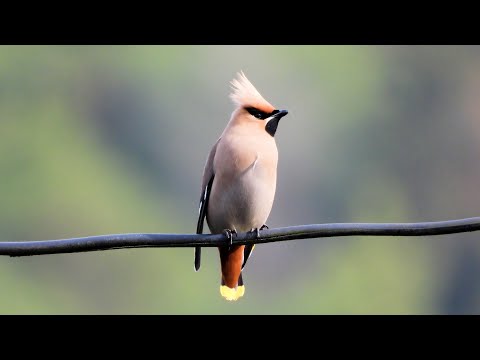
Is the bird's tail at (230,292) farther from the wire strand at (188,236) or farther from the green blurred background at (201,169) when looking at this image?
the green blurred background at (201,169)

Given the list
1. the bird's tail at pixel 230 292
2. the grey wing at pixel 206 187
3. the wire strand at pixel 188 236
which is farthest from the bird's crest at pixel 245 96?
the wire strand at pixel 188 236

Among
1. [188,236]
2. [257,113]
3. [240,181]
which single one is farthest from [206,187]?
[188,236]

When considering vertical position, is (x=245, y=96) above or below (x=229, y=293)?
above

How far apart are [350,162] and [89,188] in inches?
418

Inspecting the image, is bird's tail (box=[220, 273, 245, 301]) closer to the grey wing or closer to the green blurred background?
the grey wing

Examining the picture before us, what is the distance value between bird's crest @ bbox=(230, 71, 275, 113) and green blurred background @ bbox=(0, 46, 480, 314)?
645 inches

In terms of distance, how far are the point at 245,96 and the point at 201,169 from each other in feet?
62.6

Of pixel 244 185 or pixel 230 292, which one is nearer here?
pixel 244 185

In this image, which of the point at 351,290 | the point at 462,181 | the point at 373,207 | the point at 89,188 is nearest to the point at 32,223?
the point at 89,188

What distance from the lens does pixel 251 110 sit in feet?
19.2

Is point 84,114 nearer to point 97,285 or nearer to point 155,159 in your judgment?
point 155,159

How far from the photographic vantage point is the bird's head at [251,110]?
575cm

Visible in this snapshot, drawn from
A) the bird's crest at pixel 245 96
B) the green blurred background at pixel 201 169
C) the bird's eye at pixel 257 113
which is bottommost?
the green blurred background at pixel 201 169

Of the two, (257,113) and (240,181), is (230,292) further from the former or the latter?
→ (257,113)
